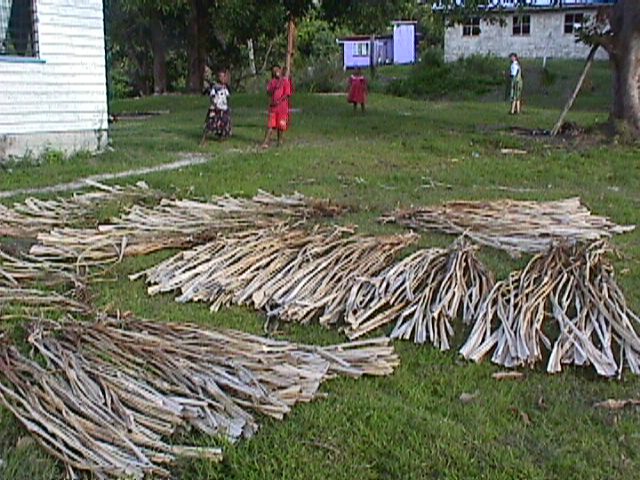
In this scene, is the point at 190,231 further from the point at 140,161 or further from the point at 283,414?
the point at 140,161

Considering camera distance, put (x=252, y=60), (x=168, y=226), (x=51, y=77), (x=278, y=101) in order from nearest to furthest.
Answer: (x=168, y=226) → (x=51, y=77) → (x=278, y=101) → (x=252, y=60)

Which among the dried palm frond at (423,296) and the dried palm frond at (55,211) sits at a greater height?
the dried palm frond at (55,211)

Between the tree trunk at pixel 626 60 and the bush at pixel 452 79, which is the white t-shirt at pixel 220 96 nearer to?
the tree trunk at pixel 626 60

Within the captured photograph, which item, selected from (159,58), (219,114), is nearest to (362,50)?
(159,58)

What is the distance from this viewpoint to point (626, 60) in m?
15.2

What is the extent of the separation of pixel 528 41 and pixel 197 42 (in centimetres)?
2064

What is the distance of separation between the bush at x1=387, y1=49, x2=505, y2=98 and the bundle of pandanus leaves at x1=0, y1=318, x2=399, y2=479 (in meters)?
27.0

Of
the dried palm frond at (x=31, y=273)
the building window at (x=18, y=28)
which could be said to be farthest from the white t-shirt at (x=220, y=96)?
the dried palm frond at (x=31, y=273)

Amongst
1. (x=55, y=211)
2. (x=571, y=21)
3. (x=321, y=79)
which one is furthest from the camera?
(x=571, y=21)

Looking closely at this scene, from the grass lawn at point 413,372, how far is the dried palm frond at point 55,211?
766mm

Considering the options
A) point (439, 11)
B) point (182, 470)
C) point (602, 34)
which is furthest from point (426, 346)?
point (439, 11)

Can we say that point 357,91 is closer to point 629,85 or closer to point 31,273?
point 629,85

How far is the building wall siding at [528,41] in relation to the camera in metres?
39.9

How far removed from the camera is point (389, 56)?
51.5 m
